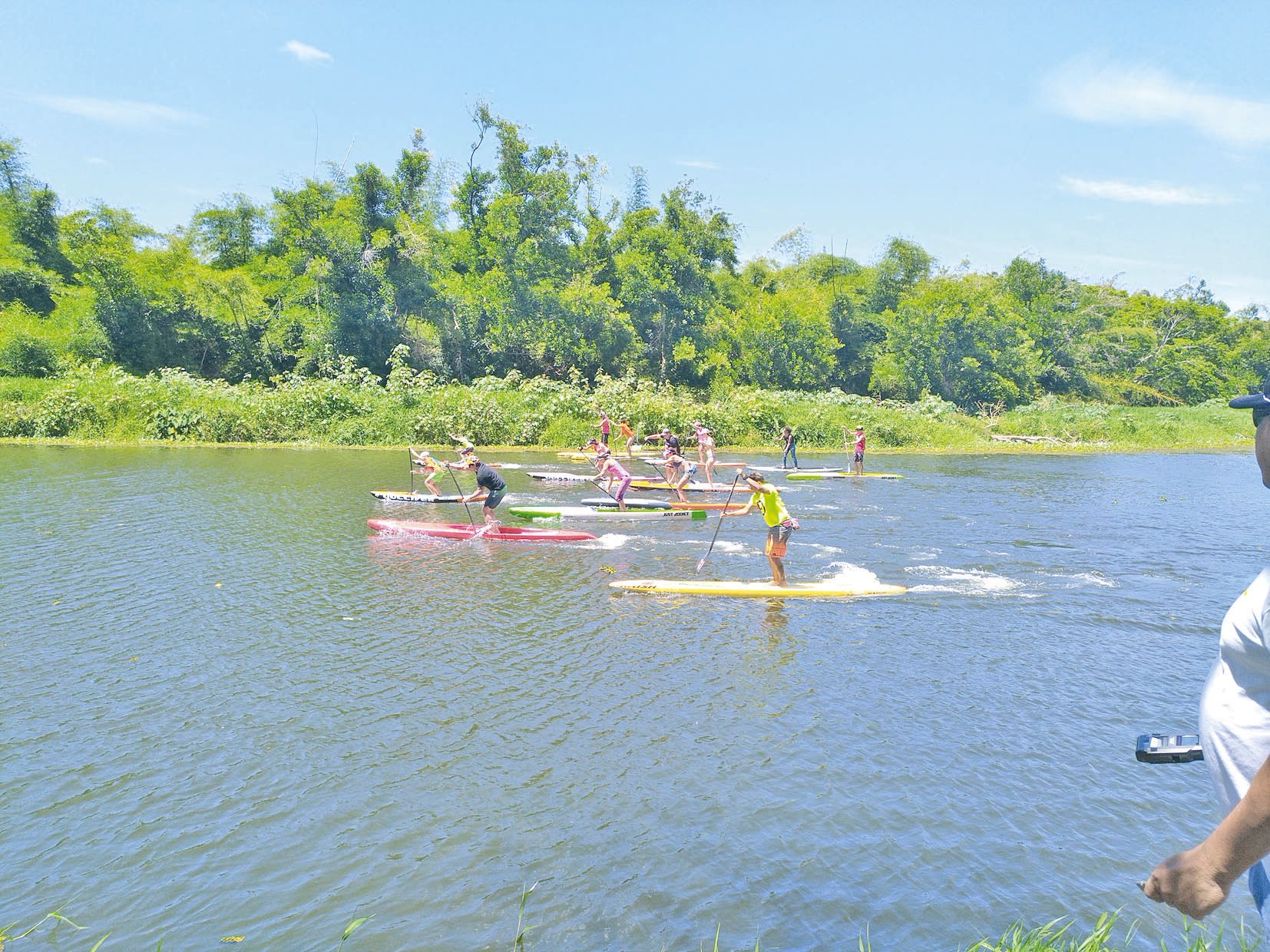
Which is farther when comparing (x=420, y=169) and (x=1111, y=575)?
(x=420, y=169)

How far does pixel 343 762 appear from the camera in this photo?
8.95 m

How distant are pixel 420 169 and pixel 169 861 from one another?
189 feet

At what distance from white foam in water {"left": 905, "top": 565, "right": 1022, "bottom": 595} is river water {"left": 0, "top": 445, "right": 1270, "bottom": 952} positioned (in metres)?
0.17

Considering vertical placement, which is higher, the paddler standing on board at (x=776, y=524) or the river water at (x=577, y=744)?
the paddler standing on board at (x=776, y=524)

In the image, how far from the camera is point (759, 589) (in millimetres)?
15898

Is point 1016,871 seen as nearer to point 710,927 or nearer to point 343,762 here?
point 710,927

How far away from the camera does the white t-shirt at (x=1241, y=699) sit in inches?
98.3

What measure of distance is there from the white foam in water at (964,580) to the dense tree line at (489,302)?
1504 inches

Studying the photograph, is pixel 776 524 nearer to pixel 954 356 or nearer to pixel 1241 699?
pixel 1241 699

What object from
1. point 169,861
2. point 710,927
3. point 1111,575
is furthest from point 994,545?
point 169,861

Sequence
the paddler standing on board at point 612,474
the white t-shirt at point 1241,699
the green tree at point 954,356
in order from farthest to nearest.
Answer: the green tree at point 954,356, the paddler standing on board at point 612,474, the white t-shirt at point 1241,699

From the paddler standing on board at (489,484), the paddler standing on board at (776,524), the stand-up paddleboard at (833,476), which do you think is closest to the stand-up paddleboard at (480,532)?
the paddler standing on board at (489,484)

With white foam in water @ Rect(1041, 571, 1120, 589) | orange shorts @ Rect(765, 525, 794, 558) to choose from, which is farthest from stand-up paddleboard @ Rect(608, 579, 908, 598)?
white foam in water @ Rect(1041, 571, 1120, 589)

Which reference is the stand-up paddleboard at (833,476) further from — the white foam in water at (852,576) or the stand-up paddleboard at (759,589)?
the stand-up paddleboard at (759,589)
